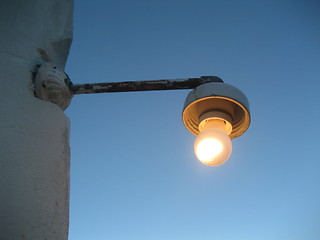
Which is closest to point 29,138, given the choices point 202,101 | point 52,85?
point 52,85

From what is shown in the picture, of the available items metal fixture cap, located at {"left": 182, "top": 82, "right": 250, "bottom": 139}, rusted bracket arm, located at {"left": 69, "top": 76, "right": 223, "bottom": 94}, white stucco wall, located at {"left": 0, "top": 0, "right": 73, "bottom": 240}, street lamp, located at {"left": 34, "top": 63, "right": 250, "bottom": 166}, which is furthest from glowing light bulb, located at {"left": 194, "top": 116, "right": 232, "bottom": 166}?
white stucco wall, located at {"left": 0, "top": 0, "right": 73, "bottom": 240}

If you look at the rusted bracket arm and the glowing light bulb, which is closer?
the glowing light bulb

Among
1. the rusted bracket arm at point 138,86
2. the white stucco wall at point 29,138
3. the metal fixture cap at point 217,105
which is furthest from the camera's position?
the rusted bracket arm at point 138,86

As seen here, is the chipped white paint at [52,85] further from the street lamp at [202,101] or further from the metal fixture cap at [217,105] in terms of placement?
the metal fixture cap at [217,105]

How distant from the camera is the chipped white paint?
65.1 inches

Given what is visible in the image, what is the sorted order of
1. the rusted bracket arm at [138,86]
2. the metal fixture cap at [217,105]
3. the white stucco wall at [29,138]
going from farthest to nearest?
the rusted bracket arm at [138,86], the metal fixture cap at [217,105], the white stucco wall at [29,138]

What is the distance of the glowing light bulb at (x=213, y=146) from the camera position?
158 centimetres

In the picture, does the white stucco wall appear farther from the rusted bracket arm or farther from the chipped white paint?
the rusted bracket arm

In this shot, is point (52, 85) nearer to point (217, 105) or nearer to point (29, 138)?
point (29, 138)

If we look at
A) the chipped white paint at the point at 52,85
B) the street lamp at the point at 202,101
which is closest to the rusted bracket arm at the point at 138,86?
the street lamp at the point at 202,101

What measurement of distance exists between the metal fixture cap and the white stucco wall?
0.63m

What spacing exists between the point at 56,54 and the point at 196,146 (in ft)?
3.12

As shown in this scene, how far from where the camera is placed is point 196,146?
1.62 meters

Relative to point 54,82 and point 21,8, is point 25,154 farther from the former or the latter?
point 21,8
